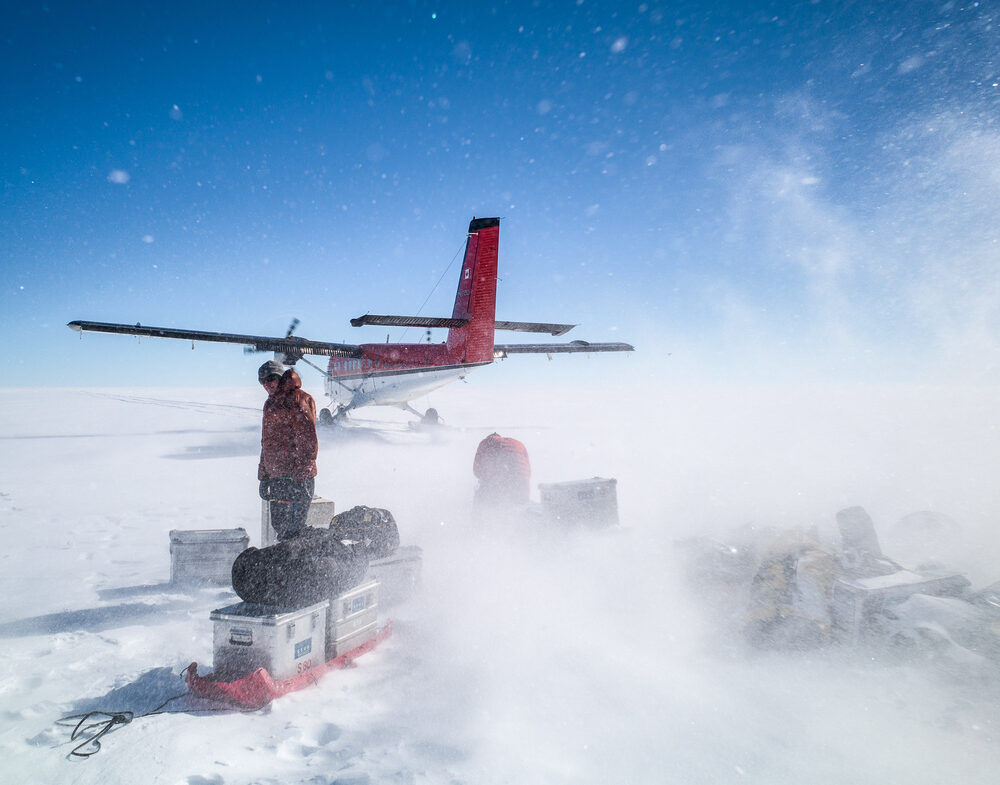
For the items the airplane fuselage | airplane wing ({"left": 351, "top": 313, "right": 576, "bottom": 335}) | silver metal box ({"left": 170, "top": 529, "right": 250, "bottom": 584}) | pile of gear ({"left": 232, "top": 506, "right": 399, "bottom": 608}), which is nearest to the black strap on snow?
pile of gear ({"left": 232, "top": 506, "right": 399, "bottom": 608})

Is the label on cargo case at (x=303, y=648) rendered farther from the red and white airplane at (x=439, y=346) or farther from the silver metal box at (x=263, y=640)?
the red and white airplane at (x=439, y=346)

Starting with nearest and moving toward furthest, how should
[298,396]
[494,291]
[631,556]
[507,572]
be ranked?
[298,396], [507,572], [631,556], [494,291]

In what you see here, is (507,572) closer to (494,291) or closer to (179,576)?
(179,576)

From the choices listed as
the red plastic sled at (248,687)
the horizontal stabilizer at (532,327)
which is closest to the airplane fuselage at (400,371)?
the horizontal stabilizer at (532,327)

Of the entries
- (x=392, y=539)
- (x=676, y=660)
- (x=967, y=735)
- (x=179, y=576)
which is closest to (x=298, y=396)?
(x=392, y=539)

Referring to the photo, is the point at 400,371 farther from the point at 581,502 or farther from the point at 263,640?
the point at 263,640

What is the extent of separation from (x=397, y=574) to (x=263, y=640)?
1.91m

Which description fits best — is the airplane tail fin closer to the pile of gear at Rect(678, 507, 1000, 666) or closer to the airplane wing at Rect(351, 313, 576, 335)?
the airplane wing at Rect(351, 313, 576, 335)

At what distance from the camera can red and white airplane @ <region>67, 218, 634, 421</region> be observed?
546 inches

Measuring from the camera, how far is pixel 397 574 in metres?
4.88

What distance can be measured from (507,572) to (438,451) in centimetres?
1086

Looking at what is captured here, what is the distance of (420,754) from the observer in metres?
2.57

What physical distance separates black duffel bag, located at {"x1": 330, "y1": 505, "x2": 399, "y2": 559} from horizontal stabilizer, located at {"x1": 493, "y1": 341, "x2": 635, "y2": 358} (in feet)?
46.4

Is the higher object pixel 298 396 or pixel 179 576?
pixel 298 396
